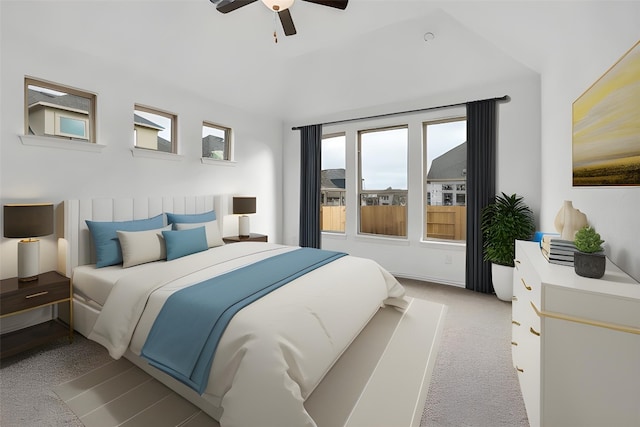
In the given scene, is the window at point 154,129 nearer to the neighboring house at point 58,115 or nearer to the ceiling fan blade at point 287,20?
the neighboring house at point 58,115

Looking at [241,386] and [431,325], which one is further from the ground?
[241,386]

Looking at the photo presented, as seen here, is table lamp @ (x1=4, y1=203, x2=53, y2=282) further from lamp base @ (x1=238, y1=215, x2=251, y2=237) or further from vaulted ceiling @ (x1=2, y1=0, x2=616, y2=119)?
lamp base @ (x1=238, y1=215, x2=251, y2=237)

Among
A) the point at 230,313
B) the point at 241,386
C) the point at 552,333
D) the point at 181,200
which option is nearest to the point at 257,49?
the point at 181,200

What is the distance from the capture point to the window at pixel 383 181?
465 centimetres

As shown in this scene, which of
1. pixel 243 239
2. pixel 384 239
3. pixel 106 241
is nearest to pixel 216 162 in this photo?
pixel 243 239

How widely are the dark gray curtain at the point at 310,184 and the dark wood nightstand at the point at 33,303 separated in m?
3.47

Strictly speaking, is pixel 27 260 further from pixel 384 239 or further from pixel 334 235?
pixel 384 239

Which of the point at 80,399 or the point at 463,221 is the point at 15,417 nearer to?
the point at 80,399

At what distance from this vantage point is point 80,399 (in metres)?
1.84

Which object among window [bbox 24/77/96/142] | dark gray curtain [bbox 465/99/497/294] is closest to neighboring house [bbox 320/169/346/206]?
dark gray curtain [bbox 465/99/497/294]

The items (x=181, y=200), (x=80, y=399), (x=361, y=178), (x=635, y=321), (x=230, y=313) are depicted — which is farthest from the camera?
(x=361, y=178)

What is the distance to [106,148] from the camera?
3.22 metres

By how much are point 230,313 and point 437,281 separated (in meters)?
3.49

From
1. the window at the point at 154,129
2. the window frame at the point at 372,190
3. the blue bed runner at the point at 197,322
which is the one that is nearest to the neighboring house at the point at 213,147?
the window at the point at 154,129
